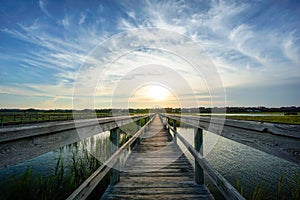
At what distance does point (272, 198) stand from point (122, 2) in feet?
30.7

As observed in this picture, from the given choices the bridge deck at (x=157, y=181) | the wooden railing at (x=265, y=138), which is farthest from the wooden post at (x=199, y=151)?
the wooden railing at (x=265, y=138)

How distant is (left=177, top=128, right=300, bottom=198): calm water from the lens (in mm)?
5355

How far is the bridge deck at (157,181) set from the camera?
308 cm

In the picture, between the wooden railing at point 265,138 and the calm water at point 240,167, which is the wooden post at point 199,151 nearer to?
the wooden railing at point 265,138

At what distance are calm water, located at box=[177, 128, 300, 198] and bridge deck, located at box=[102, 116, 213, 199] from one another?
1958 millimetres

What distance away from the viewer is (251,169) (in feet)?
21.3

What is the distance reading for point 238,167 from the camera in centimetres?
666

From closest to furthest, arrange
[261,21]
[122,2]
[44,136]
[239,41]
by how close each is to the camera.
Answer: [44,136] < [261,21] < [239,41] < [122,2]

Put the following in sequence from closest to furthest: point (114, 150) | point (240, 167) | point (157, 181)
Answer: point (114, 150) < point (157, 181) < point (240, 167)

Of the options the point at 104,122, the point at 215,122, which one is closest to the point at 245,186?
the point at 215,122

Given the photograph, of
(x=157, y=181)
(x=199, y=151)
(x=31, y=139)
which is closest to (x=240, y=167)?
(x=199, y=151)

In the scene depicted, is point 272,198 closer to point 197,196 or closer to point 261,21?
point 197,196

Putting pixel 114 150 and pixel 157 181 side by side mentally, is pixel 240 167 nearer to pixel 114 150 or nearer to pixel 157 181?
pixel 157 181

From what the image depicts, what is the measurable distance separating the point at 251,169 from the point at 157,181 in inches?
180
